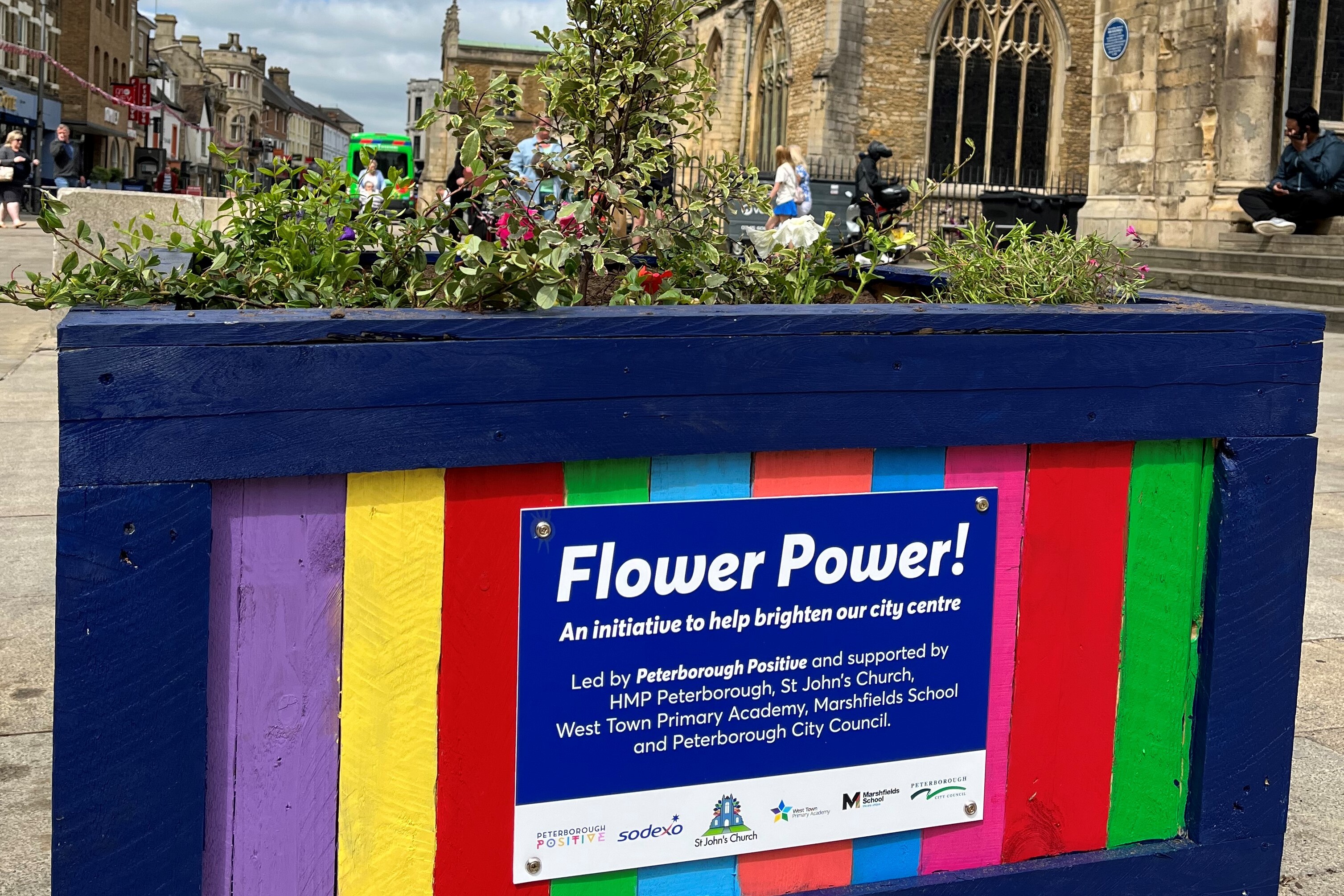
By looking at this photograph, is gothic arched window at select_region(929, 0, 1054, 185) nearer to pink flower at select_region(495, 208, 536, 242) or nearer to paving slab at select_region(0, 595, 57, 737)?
paving slab at select_region(0, 595, 57, 737)

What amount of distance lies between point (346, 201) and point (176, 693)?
104 cm

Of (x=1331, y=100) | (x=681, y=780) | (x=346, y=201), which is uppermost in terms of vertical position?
(x=1331, y=100)

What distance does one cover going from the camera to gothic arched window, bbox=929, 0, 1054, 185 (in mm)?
32375

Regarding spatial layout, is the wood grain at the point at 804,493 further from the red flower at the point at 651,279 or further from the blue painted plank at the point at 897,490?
the red flower at the point at 651,279

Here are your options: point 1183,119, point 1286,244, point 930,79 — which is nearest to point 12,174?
point 1183,119

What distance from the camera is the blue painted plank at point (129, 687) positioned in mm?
1780

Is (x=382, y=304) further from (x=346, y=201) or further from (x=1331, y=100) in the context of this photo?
(x=1331, y=100)

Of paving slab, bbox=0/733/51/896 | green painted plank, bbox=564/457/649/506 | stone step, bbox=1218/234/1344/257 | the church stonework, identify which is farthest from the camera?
the church stonework

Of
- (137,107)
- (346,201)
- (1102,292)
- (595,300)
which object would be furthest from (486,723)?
(137,107)

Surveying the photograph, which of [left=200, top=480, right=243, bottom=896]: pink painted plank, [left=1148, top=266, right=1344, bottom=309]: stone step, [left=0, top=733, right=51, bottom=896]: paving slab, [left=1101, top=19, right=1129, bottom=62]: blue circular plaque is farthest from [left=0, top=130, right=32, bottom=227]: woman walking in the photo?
[left=200, top=480, right=243, bottom=896]: pink painted plank

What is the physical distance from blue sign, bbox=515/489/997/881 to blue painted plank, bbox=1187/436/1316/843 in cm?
43

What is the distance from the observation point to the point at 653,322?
201 cm

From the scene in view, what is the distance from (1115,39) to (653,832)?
2096 centimetres

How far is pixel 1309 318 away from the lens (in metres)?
2.36
